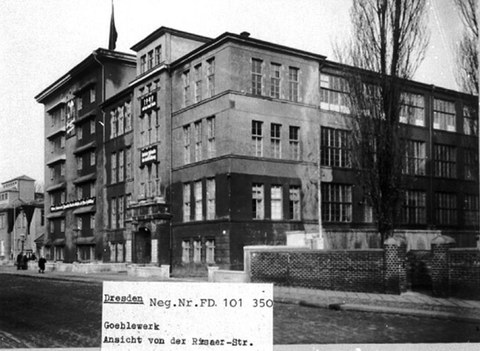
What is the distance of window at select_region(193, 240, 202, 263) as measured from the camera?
7062 millimetres

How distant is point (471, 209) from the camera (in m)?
7.38

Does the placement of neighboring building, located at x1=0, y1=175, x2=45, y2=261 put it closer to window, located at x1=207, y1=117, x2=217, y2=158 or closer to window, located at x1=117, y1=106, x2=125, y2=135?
window, located at x1=117, y1=106, x2=125, y2=135

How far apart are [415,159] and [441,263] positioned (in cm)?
183

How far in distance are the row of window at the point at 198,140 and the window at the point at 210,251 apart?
1.30 m

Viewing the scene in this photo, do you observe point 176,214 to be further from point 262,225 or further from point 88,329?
point 88,329

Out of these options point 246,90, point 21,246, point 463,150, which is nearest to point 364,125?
point 463,150

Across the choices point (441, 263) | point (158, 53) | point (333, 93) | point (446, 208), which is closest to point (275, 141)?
point (333, 93)

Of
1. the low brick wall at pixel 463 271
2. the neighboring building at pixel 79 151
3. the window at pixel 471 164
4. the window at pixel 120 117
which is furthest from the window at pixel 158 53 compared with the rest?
the low brick wall at pixel 463 271

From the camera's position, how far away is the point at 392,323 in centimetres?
706

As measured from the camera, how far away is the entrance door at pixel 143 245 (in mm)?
7170

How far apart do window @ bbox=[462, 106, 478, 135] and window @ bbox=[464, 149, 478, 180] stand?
0.29 meters

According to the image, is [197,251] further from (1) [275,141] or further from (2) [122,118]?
(2) [122,118]
